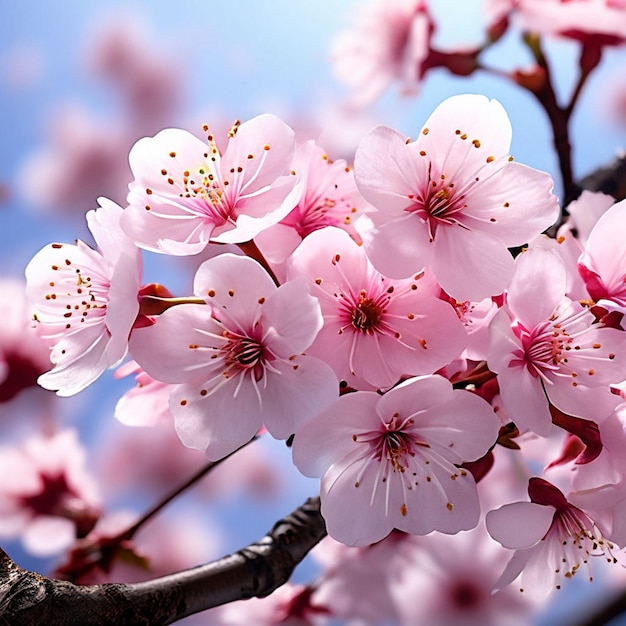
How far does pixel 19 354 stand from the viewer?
100cm

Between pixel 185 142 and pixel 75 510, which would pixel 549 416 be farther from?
pixel 75 510

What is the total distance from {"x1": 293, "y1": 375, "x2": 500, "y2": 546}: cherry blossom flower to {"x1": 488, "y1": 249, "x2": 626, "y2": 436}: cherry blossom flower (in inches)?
1.1

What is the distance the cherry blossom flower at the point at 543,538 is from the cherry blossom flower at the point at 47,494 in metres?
0.59

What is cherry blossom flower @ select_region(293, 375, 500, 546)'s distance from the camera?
484 millimetres

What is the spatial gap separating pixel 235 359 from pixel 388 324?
101 millimetres

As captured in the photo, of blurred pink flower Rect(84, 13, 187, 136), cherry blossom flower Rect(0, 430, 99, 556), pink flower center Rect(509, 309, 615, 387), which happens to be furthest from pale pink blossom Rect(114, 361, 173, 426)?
blurred pink flower Rect(84, 13, 187, 136)

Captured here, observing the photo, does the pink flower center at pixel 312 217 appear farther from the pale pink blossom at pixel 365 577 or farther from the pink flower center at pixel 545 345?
the pale pink blossom at pixel 365 577

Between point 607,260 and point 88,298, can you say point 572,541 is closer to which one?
point 607,260

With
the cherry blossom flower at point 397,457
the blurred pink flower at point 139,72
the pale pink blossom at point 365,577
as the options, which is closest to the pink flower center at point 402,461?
the cherry blossom flower at point 397,457

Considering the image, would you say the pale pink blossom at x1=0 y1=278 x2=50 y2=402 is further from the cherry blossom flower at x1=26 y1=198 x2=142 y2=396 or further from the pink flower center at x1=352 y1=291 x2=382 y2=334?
the pink flower center at x1=352 y1=291 x2=382 y2=334

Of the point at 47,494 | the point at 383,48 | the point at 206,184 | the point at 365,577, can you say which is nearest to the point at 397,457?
the point at 206,184

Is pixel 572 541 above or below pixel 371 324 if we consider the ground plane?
below

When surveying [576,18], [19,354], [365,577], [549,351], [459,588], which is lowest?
[459,588]

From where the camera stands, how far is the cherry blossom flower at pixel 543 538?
1.68 ft
